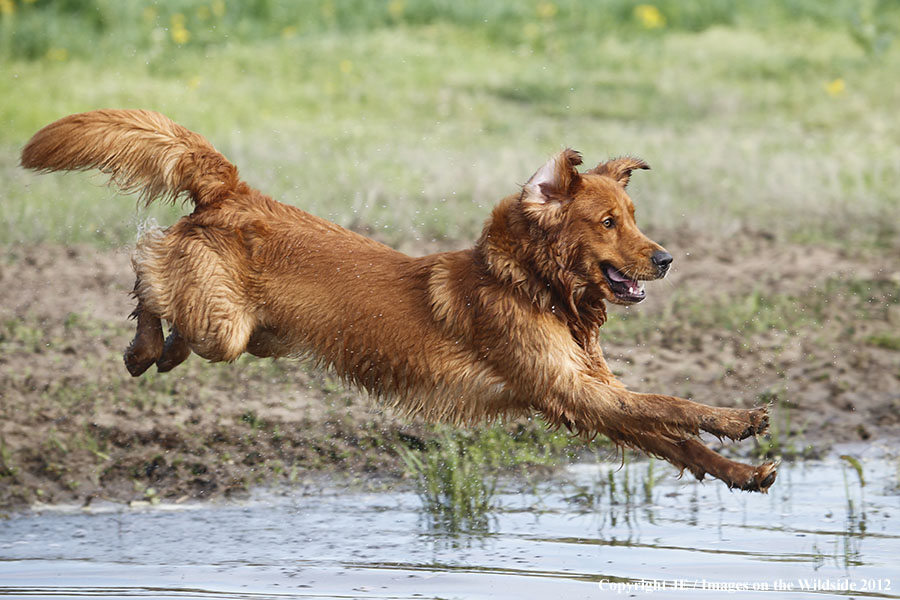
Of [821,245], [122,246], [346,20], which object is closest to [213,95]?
[346,20]

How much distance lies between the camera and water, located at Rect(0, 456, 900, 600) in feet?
15.9

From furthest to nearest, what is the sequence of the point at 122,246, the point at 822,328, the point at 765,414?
the point at 122,246, the point at 822,328, the point at 765,414

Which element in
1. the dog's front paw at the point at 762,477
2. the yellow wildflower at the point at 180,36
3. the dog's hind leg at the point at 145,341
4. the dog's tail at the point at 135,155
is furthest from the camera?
the yellow wildflower at the point at 180,36

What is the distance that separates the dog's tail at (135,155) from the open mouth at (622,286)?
1.65 meters

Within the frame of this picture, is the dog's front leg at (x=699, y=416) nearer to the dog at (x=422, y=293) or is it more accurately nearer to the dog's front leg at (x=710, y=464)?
the dog at (x=422, y=293)

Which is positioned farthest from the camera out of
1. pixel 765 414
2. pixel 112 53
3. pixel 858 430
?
pixel 112 53

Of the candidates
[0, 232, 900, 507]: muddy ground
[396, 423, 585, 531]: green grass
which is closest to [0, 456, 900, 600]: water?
[396, 423, 585, 531]: green grass

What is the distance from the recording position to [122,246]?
8945 mm

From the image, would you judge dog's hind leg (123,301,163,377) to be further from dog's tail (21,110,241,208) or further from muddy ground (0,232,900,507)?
muddy ground (0,232,900,507)

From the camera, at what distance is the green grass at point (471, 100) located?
10.1 meters

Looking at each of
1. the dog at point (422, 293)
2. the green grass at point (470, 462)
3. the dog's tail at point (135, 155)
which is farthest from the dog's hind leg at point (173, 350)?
the green grass at point (470, 462)

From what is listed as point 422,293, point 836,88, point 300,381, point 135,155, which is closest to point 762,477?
point 422,293

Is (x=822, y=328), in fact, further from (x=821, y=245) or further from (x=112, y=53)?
(x=112, y=53)

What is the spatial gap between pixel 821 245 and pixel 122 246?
4.77 metres
